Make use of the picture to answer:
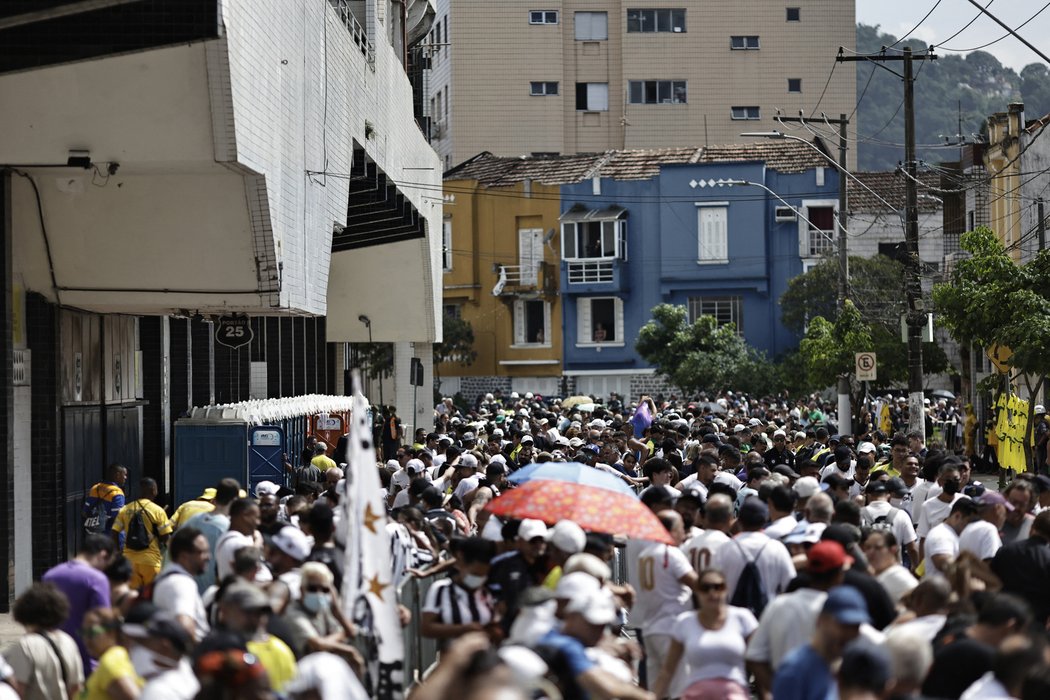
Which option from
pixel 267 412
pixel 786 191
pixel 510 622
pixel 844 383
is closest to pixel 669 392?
pixel 786 191

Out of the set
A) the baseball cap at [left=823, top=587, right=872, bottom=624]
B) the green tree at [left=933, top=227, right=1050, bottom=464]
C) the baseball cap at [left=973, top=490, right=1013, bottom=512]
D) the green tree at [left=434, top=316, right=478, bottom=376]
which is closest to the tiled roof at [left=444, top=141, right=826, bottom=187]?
the green tree at [left=434, top=316, right=478, bottom=376]

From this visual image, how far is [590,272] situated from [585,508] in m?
53.1

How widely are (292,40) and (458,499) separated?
6441 millimetres

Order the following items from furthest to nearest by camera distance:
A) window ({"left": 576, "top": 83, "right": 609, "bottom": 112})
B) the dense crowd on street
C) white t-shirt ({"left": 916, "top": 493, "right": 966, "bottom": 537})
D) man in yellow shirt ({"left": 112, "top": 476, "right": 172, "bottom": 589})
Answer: window ({"left": 576, "top": 83, "right": 609, "bottom": 112}) < man in yellow shirt ({"left": 112, "top": 476, "right": 172, "bottom": 589}) < white t-shirt ({"left": 916, "top": 493, "right": 966, "bottom": 537}) < the dense crowd on street

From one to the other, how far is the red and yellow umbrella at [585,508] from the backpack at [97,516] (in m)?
7.39

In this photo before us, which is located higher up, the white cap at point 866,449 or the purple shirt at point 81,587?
the white cap at point 866,449

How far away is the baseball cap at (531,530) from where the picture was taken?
1007 centimetres

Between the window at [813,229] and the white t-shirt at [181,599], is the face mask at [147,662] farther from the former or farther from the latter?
the window at [813,229]

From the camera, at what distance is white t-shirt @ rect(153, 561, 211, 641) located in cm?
846

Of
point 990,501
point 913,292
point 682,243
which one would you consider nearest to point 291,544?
point 990,501

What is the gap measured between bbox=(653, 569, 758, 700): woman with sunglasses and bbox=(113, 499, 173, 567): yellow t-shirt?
655 centimetres

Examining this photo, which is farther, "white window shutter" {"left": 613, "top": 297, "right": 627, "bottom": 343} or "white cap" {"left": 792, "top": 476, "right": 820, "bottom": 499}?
"white window shutter" {"left": 613, "top": 297, "right": 627, "bottom": 343}

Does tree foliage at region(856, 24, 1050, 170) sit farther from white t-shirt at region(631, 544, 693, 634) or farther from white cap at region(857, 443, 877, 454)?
white t-shirt at region(631, 544, 693, 634)

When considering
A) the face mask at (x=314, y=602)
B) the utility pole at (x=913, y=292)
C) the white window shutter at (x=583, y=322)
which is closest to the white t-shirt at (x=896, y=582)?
the face mask at (x=314, y=602)
